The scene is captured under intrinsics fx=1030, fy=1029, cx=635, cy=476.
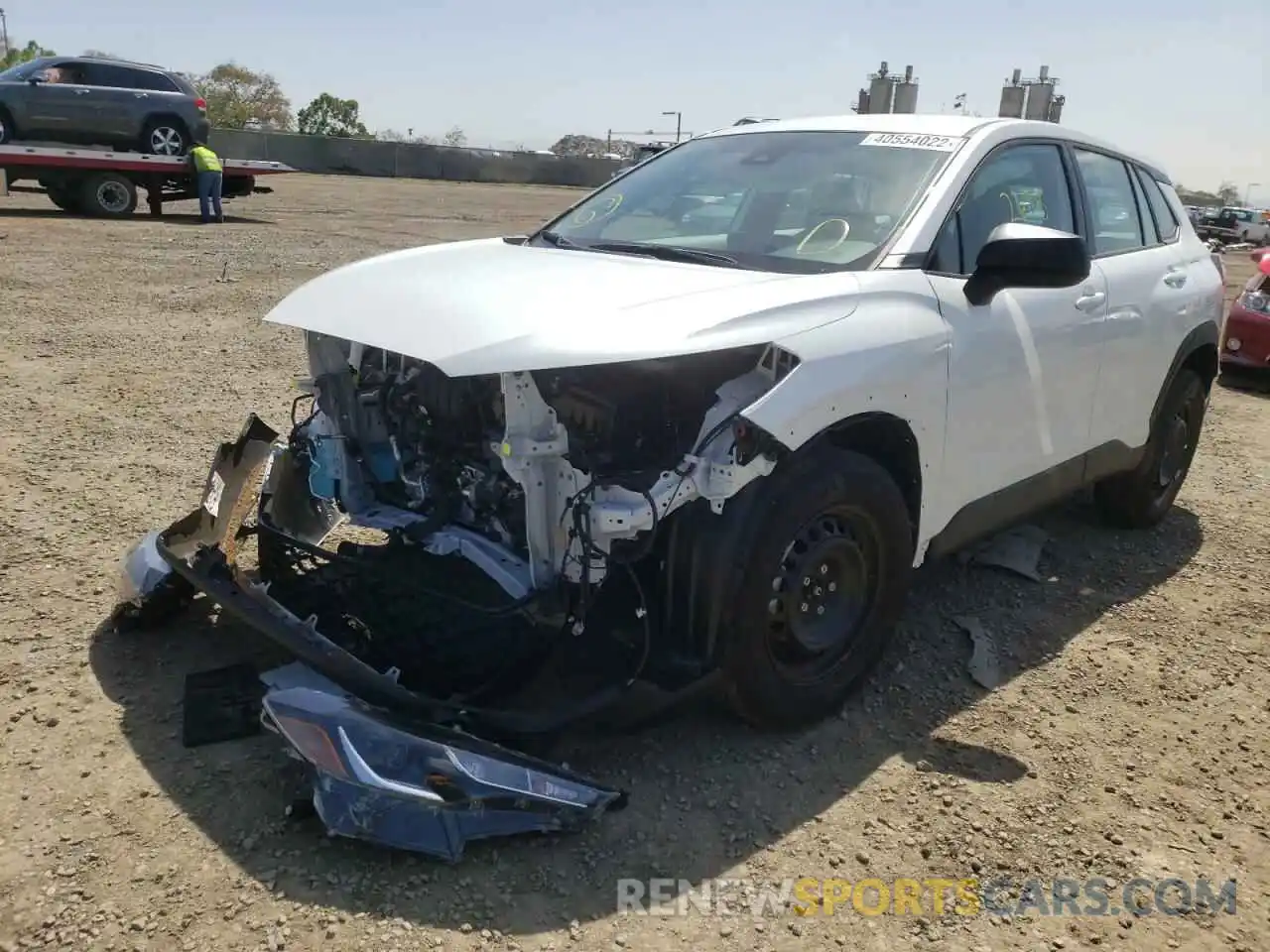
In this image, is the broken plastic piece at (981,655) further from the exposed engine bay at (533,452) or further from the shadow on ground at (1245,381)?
the shadow on ground at (1245,381)

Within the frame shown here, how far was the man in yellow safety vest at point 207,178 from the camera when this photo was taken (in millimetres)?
16658

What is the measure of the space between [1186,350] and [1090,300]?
3.85 feet

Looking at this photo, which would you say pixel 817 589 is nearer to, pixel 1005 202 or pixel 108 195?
pixel 1005 202

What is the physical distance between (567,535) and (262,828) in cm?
112

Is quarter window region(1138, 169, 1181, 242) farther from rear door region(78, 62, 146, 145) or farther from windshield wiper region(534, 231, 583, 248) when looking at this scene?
rear door region(78, 62, 146, 145)

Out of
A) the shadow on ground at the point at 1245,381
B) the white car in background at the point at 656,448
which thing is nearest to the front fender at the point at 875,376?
the white car in background at the point at 656,448

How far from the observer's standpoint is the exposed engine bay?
9.05 feet

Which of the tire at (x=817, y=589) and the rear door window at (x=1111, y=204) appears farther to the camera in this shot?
the rear door window at (x=1111, y=204)

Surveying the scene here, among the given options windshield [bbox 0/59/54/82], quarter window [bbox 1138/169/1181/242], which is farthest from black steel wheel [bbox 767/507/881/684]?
windshield [bbox 0/59/54/82]

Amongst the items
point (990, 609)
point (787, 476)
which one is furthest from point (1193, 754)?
point (787, 476)

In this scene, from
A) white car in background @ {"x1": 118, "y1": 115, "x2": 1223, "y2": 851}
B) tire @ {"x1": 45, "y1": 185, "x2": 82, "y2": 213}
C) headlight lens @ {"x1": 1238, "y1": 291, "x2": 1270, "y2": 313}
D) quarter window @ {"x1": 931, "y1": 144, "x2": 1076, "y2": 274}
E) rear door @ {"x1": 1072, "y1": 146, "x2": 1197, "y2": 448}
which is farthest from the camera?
tire @ {"x1": 45, "y1": 185, "x2": 82, "y2": 213}

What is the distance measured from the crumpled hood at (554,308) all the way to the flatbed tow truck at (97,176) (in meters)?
15.9

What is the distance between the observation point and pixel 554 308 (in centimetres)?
276

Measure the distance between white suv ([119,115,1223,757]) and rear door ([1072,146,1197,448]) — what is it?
0.24m
